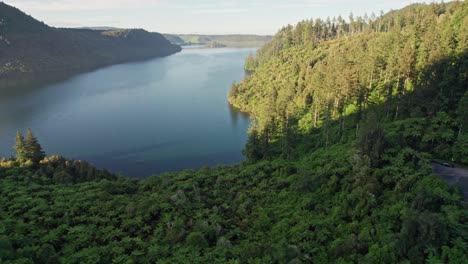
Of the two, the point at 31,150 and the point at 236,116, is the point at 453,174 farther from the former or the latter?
the point at 236,116

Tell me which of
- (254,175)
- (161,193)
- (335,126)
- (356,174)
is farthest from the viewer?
(335,126)

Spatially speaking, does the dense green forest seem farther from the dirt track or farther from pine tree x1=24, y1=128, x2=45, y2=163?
the dirt track

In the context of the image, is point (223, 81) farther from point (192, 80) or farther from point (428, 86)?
point (428, 86)

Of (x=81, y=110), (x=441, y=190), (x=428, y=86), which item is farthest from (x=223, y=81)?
(x=441, y=190)

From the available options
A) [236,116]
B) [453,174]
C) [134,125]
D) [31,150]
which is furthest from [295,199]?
[134,125]

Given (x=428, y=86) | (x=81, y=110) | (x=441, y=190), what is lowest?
(x=81, y=110)

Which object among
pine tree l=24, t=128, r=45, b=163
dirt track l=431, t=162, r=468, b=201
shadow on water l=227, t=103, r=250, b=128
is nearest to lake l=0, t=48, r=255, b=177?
shadow on water l=227, t=103, r=250, b=128
